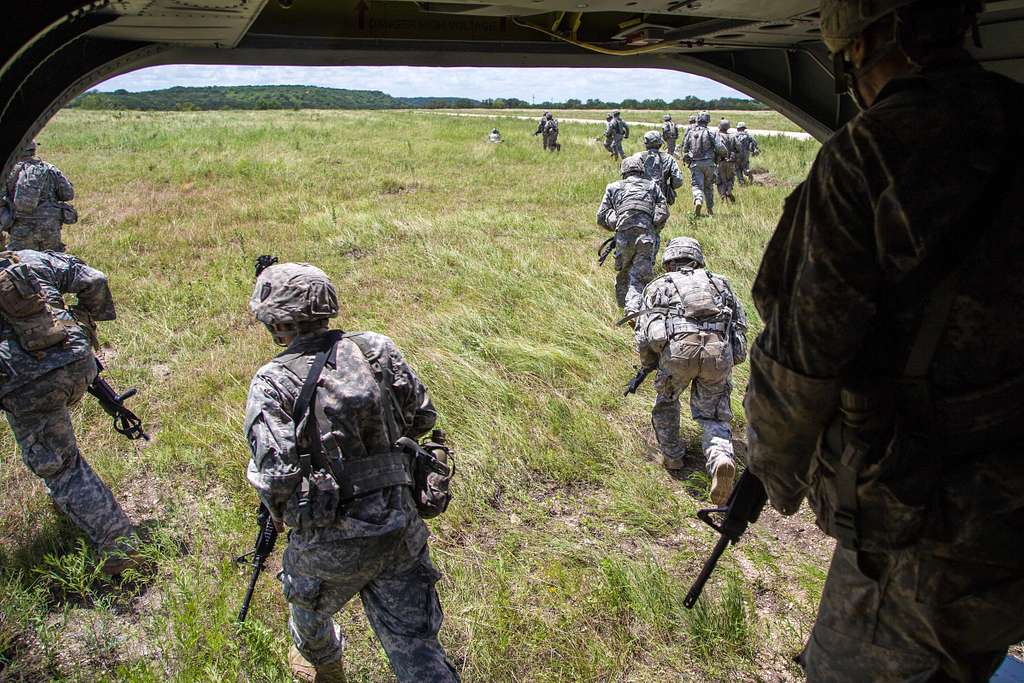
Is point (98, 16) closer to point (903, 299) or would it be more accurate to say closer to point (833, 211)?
point (833, 211)

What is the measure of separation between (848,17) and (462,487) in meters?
3.39

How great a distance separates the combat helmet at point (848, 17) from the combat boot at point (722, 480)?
9.70 feet

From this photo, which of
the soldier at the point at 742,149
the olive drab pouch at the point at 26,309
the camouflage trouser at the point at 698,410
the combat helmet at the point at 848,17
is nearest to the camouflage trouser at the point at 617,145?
the soldier at the point at 742,149

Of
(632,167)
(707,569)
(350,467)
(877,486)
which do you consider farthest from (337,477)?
(632,167)

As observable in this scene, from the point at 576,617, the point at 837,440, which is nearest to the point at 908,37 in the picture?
→ the point at 837,440

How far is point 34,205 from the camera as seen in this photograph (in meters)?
6.92

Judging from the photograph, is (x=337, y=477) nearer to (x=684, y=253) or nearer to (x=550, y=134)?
(x=684, y=253)

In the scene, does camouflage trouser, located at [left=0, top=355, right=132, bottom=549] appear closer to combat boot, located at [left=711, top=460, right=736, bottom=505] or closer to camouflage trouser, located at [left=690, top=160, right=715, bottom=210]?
combat boot, located at [left=711, top=460, right=736, bottom=505]

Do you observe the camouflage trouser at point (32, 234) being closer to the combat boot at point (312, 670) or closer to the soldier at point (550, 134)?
the combat boot at point (312, 670)

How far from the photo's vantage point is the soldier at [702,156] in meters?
12.0

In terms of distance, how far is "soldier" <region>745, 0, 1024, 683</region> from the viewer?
1238 millimetres

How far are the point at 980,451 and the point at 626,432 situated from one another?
373 cm

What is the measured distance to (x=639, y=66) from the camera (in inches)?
131

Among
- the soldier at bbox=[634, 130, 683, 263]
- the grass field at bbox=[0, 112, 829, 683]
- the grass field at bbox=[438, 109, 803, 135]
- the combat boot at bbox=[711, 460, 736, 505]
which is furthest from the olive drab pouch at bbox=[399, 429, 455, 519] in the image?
the grass field at bbox=[438, 109, 803, 135]
